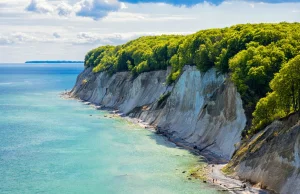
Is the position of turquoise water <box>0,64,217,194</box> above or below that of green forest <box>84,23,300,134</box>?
below

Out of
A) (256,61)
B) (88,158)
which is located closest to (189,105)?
(256,61)

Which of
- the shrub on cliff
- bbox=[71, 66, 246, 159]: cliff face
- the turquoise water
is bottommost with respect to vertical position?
the turquoise water

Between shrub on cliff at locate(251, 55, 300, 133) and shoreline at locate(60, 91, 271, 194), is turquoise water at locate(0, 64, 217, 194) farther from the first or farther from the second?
shrub on cliff at locate(251, 55, 300, 133)

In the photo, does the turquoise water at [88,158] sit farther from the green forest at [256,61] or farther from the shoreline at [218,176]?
the green forest at [256,61]

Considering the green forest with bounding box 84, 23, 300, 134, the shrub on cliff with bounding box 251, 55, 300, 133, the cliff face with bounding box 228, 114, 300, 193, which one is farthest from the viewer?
the green forest with bounding box 84, 23, 300, 134

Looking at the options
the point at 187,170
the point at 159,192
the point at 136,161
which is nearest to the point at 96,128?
the point at 136,161

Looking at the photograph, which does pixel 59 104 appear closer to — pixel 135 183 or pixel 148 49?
pixel 148 49

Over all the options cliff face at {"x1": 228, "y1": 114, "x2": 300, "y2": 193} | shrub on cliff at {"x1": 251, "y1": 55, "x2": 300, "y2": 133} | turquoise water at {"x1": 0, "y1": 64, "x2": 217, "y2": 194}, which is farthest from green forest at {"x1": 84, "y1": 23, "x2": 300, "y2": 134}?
turquoise water at {"x1": 0, "y1": 64, "x2": 217, "y2": 194}
